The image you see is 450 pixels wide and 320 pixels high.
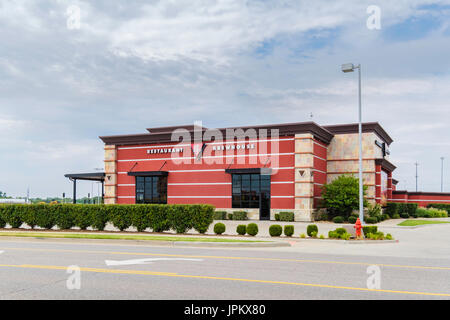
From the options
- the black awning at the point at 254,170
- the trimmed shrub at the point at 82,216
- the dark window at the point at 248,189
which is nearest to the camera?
the trimmed shrub at the point at 82,216

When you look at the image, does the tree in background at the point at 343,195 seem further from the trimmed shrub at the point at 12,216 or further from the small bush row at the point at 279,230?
the trimmed shrub at the point at 12,216

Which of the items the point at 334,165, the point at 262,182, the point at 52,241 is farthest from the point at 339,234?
the point at 334,165

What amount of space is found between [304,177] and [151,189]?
15.5m

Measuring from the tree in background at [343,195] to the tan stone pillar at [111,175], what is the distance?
2086 cm

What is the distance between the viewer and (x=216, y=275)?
34.2 feet

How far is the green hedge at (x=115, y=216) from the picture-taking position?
23.3 m

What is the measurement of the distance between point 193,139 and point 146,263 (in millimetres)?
30737

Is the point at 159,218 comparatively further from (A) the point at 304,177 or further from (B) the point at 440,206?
(B) the point at 440,206

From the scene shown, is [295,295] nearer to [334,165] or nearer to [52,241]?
[52,241]

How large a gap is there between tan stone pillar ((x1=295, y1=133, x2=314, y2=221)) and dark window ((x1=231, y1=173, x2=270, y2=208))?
2.97 meters

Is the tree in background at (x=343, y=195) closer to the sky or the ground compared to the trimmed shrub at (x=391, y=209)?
closer to the sky

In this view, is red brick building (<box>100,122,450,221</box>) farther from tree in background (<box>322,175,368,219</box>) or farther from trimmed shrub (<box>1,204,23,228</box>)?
trimmed shrub (<box>1,204,23,228</box>)

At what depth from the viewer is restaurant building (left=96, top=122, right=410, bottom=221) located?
3881 centimetres

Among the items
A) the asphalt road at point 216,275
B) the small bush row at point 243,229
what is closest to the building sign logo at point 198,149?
the small bush row at point 243,229
